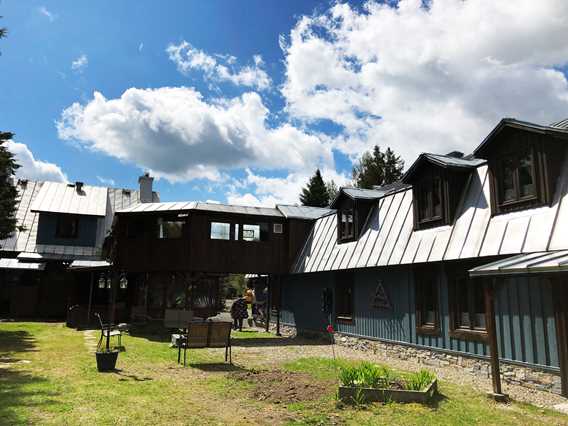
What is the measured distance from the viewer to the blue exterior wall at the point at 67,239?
26.4 metres

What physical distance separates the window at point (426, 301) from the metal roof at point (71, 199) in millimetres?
21400

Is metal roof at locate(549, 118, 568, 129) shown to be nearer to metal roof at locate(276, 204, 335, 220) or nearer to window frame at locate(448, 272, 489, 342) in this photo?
window frame at locate(448, 272, 489, 342)

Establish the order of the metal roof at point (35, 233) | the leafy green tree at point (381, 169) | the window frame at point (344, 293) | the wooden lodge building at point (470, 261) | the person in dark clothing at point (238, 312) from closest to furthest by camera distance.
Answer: the wooden lodge building at point (470, 261), the window frame at point (344, 293), the person in dark clothing at point (238, 312), the metal roof at point (35, 233), the leafy green tree at point (381, 169)

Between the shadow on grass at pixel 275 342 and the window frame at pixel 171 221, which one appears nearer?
the shadow on grass at pixel 275 342

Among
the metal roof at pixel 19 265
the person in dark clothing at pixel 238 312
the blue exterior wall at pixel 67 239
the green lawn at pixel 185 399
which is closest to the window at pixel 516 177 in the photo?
the green lawn at pixel 185 399

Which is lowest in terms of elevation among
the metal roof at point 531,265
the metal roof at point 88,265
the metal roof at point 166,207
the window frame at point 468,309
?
the window frame at point 468,309

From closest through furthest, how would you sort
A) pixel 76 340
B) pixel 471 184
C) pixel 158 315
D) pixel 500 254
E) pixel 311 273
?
pixel 500 254 < pixel 471 184 < pixel 76 340 < pixel 311 273 < pixel 158 315

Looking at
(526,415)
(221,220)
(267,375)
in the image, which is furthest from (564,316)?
(221,220)

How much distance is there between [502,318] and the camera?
980 cm

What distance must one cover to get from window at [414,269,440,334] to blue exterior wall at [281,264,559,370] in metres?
0.22

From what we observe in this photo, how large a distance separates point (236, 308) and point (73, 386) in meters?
13.7

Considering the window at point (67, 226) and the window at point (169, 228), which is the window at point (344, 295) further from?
the window at point (67, 226)

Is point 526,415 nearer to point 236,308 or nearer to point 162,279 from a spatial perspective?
point 236,308

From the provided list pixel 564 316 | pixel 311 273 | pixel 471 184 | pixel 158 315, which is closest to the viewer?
pixel 564 316
